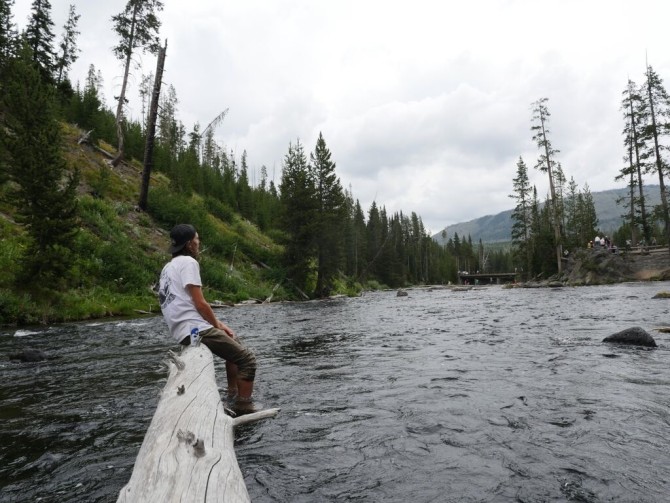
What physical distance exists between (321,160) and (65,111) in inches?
871

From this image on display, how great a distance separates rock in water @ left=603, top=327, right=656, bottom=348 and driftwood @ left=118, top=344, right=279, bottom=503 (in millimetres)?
7991

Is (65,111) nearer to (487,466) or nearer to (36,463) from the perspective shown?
(36,463)

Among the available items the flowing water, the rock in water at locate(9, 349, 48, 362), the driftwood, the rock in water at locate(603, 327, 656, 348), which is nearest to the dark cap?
the driftwood

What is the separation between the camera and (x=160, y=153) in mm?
44000

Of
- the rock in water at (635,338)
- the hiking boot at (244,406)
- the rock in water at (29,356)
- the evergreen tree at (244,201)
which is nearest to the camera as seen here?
the hiking boot at (244,406)

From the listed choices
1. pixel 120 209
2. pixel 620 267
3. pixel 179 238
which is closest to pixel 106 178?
pixel 120 209

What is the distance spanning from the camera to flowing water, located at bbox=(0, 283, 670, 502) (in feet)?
10.6

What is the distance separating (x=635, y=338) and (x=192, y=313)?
836 centimetres

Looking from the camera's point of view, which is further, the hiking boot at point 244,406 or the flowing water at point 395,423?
the hiking boot at point 244,406

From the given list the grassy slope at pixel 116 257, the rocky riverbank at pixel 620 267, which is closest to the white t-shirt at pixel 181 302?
the grassy slope at pixel 116 257

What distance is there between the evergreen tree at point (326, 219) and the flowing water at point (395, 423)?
25811 mm

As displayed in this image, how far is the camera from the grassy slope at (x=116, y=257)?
14508 mm

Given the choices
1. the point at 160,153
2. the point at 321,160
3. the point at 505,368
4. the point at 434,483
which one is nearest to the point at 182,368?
the point at 434,483

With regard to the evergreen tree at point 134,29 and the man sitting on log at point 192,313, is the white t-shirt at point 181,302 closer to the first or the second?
the man sitting on log at point 192,313
